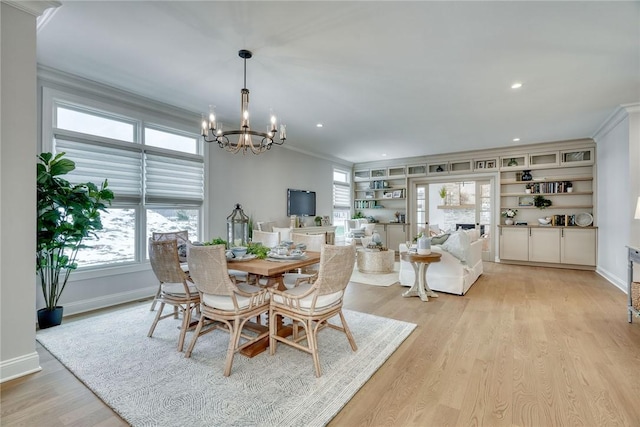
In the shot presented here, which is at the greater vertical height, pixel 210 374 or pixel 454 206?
pixel 454 206

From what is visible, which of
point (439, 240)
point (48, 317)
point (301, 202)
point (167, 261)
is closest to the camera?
point (167, 261)

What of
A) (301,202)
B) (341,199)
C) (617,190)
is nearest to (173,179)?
(301,202)

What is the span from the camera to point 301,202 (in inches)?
273

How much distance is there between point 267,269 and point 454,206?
6.85 meters

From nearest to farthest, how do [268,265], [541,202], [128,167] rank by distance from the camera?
[268,265] < [128,167] < [541,202]

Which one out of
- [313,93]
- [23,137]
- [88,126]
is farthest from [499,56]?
[88,126]

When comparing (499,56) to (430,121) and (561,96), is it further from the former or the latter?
(430,121)

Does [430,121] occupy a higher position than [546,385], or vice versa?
[430,121]

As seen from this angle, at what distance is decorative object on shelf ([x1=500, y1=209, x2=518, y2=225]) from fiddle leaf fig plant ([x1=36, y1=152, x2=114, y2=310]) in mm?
7670

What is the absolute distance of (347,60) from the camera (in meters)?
2.98

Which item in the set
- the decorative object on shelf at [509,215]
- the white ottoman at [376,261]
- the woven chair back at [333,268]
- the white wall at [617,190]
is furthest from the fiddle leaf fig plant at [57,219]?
the decorative object on shelf at [509,215]

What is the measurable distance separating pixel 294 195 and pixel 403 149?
114 inches

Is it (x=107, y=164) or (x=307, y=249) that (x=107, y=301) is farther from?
(x=307, y=249)

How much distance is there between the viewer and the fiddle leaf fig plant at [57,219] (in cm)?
284
